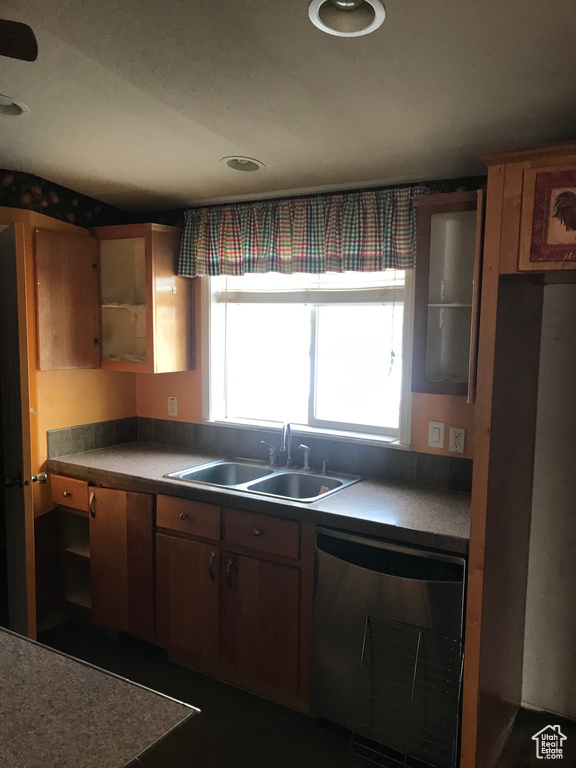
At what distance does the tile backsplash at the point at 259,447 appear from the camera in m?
2.75

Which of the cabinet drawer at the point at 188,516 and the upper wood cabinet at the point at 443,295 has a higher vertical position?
the upper wood cabinet at the point at 443,295

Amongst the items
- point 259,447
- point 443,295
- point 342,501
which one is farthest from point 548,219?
point 259,447

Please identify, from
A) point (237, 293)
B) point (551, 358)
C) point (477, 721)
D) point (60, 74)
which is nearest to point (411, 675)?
point (477, 721)

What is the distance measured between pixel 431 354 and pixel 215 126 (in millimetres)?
1241

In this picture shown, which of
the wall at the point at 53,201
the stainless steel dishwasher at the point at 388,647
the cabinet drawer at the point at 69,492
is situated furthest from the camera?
the cabinet drawer at the point at 69,492

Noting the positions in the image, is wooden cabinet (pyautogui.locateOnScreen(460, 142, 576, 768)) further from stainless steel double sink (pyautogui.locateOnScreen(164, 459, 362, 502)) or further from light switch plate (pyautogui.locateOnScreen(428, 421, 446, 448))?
stainless steel double sink (pyautogui.locateOnScreen(164, 459, 362, 502))

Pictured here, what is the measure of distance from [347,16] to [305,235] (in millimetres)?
1419

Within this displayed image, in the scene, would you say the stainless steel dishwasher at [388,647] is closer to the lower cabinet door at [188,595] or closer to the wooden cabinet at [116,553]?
the lower cabinet door at [188,595]

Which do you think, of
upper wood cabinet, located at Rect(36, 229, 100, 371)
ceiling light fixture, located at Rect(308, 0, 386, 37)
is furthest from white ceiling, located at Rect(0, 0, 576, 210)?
upper wood cabinet, located at Rect(36, 229, 100, 371)

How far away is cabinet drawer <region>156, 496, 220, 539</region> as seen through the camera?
2664 mm

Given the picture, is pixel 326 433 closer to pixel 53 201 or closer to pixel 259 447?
pixel 259 447

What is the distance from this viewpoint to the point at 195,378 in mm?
3512

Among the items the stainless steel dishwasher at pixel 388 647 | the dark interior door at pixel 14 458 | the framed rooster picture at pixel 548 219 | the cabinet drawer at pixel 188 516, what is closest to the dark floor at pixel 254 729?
the stainless steel dishwasher at pixel 388 647

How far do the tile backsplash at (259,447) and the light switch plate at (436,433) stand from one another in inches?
2.2
